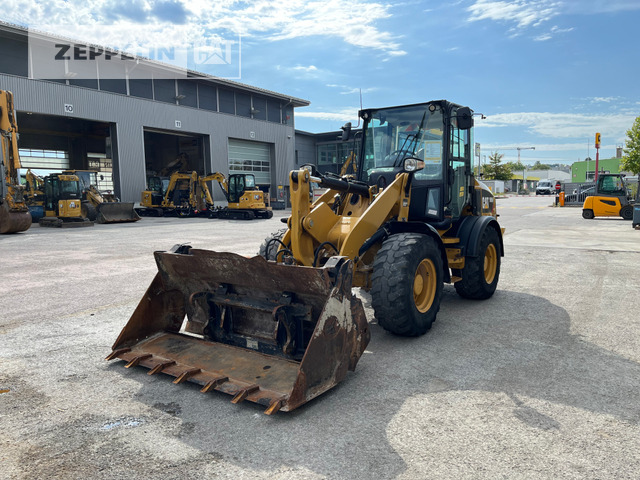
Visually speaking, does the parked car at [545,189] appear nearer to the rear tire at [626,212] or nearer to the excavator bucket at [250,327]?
the rear tire at [626,212]

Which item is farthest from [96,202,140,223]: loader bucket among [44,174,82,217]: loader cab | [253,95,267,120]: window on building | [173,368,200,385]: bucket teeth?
[173,368,200,385]: bucket teeth

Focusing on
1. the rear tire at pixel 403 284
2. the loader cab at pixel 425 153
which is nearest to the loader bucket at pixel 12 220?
the loader cab at pixel 425 153

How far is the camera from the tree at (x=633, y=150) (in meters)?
38.8

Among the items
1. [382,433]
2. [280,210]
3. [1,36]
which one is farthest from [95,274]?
[280,210]

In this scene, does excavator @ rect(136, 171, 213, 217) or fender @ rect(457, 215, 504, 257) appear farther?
excavator @ rect(136, 171, 213, 217)

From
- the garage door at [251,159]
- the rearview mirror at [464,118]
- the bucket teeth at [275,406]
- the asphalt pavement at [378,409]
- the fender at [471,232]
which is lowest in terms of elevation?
the asphalt pavement at [378,409]

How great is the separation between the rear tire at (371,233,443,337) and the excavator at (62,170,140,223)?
23.3m

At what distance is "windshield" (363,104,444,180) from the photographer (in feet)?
20.5

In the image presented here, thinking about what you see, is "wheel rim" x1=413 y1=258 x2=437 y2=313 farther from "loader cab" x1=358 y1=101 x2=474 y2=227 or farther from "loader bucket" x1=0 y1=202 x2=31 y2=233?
"loader bucket" x1=0 y1=202 x2=31 y2=233

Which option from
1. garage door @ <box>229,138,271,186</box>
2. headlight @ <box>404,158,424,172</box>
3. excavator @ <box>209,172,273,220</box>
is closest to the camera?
headlight @ <box>404,158,424,172</box>

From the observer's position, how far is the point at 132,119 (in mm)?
30922

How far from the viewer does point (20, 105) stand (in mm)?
25281

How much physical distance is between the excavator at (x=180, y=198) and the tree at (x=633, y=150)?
1315 inches

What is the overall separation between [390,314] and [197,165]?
3832cm
